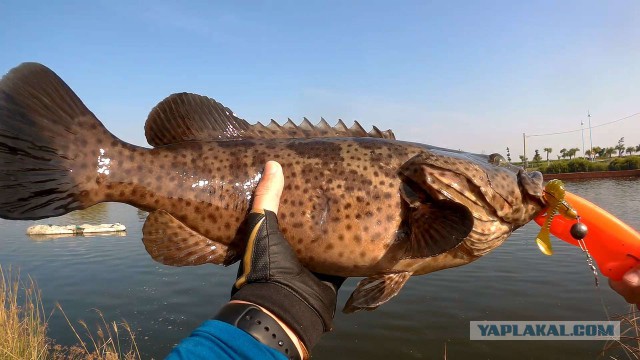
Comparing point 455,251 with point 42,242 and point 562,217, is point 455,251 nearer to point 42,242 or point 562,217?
point 562,217

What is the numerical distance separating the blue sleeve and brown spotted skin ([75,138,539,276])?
1.18 meters

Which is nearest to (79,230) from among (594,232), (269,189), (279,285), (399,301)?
(399,301)

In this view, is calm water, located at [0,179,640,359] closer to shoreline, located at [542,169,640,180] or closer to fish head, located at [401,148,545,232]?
fish head, located at [401,148,545,232]

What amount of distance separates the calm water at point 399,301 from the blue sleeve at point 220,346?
11823 mm

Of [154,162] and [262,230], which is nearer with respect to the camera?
[262,230]

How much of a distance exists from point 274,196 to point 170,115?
4.03ft

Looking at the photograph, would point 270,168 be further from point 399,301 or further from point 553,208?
point 399,301

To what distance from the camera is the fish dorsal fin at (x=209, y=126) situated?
11.6 ft

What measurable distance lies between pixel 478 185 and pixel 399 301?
14.9 m

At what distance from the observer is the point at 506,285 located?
60.3ft

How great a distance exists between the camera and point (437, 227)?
3.27 metres

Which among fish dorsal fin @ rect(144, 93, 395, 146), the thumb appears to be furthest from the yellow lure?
the thumb

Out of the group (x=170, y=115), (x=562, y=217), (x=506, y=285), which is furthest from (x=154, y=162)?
(x=506, y=285)

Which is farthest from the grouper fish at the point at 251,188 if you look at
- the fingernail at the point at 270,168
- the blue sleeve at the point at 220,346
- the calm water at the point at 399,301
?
the calm water at the point at 399,301
